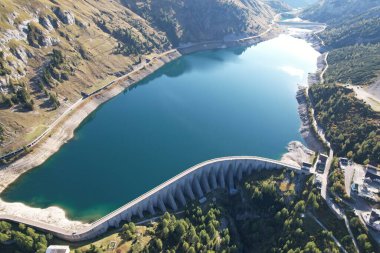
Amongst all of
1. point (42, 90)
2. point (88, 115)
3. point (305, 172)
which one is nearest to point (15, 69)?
point (42, 90)

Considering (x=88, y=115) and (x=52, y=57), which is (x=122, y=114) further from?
(x=52, y=57)

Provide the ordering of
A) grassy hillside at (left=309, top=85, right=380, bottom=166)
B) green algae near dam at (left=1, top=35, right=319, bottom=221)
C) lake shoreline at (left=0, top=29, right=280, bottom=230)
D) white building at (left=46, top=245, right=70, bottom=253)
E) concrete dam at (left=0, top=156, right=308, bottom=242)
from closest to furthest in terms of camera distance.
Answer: white building at (left=46, top=245, right=70, bottom=253)
concrete dam at (left=0, top=156, right=308, bottom=242)
lake shoreline at (left=0, top=29, right=280, bottom=230)
green algae near dam at (left=1, top=35, right=319, bottom=221)
grassy hillside at (left=309, top=85, right=380, bottom=166)

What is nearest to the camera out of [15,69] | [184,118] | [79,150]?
[79,150]

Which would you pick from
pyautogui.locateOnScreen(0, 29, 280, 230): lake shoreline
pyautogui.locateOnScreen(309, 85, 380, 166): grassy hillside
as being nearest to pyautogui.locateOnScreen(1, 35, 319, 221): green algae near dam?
pyautogui.locateOnScreen(0, 29, 280, 230): lake shoreline

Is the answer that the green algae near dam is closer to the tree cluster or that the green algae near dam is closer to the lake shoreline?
the lake shoreline

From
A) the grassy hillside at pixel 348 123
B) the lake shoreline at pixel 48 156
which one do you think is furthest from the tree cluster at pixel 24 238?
the grassy hillside at pixel 348 123

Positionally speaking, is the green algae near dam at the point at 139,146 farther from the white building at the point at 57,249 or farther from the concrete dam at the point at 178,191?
the white building at the point at 57,249

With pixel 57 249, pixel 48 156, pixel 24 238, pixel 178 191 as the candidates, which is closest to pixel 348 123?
pixel 178 191

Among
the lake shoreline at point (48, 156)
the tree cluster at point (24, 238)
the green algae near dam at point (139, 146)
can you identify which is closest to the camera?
the tree cluster at point (24, 238)
